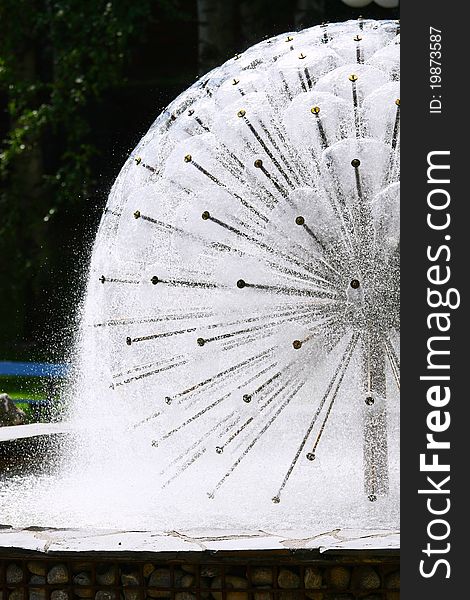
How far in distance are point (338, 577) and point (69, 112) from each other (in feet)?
30.5

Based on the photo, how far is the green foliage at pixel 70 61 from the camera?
11.6 metres

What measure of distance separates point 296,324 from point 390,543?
1023 mm

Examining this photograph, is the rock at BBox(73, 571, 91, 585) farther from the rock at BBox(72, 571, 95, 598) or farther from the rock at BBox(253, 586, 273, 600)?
the rock at BBox(253, 586, 273, 600)

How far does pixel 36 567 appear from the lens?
136 inches

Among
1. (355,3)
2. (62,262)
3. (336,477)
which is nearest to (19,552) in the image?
(336,477)

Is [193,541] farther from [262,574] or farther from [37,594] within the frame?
[37,594]

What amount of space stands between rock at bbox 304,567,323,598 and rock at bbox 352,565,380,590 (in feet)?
0.32

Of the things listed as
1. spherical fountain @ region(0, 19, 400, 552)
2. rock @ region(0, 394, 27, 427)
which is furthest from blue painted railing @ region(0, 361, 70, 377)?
spherical fountain @ region(0, 19, 400, 552)

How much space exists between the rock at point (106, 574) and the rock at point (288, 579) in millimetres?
464

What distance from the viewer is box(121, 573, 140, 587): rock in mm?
3371

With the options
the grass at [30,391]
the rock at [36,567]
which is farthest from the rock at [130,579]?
the grass at [30,391]

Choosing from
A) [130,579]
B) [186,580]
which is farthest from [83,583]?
[186,580]

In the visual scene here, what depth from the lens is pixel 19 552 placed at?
11.3 ft

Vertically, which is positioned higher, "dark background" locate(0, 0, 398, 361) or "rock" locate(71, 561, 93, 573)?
"dark background" locate(0, 0, 398, 361)
